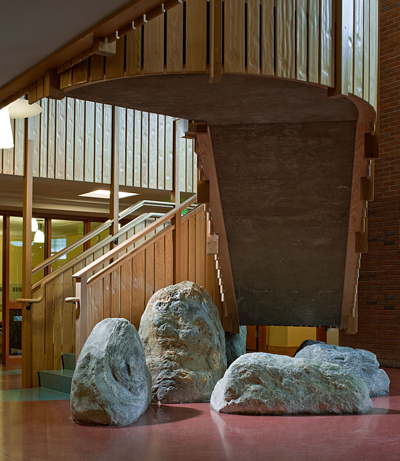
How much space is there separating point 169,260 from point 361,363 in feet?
10.7

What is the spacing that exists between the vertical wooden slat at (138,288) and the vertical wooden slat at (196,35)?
4464 millimetres

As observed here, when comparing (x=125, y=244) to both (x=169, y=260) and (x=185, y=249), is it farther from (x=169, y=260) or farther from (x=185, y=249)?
(x=185, y=249)

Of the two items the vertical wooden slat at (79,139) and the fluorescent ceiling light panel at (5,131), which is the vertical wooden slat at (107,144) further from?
the fluorescent ceiling light panel at (5,131)

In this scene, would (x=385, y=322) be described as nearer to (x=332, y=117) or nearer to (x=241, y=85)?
(x=332, y=117)

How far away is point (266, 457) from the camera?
5016 mm

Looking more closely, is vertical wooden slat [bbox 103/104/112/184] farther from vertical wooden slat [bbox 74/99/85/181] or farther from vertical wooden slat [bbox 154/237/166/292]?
vertical wooden slat [bbox 154/237/166/292]

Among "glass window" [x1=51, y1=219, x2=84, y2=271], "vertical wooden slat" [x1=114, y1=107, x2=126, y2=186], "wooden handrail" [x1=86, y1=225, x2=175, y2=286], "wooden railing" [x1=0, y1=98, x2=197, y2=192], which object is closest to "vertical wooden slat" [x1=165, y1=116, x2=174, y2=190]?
"wooden railing" [x1=0, y1=98, x2=197, y2=192]

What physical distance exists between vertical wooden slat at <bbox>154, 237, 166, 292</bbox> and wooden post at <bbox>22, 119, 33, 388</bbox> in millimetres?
1909

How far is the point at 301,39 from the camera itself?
5.79 m

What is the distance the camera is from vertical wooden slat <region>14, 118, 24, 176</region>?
10411 mm

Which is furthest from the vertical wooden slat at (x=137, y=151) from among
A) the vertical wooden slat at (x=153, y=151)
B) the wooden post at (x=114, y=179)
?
the wooden post at (x=114, y=179)

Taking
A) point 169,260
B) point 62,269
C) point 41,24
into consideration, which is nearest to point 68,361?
point 62,269

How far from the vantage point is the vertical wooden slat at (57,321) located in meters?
9.66

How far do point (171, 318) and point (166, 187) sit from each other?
14.2ft
